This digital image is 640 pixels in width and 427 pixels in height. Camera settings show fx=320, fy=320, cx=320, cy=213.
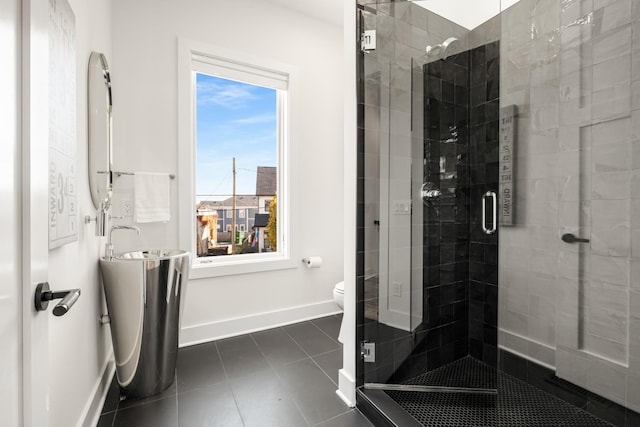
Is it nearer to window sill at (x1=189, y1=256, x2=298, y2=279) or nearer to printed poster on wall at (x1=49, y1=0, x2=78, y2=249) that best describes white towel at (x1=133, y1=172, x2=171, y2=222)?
window sill at (x1=189, y1=256, x2=298, y2=279)

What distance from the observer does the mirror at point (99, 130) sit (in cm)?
162

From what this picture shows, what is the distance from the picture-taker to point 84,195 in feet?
4.99

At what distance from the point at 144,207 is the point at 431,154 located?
1949 mm

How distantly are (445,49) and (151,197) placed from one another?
7.18 ft

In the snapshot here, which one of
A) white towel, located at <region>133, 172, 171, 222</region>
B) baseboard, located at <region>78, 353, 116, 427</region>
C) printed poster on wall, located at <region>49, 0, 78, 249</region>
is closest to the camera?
printed poster on wall, located at <region>49, 0, 78, 249</region>

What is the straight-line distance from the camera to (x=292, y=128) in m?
2.85

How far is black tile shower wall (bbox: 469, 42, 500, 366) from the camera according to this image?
2.00 m

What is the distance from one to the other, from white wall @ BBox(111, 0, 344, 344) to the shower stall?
1.24m

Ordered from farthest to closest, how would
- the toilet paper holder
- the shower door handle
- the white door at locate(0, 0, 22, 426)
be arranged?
the toilet paper holder → the shower door handle → the white door at locate(0, 0, 22, 426)

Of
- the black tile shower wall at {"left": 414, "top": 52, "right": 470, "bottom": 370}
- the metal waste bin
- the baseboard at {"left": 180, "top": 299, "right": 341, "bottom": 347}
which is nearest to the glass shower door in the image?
the black tile shower wall at {"left": 414, "top": 52, "right": 470, "bottom": 370}

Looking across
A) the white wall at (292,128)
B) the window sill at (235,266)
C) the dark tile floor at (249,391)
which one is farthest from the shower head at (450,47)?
the dark tile floor at (249,391)

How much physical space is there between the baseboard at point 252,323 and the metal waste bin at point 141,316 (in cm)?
62

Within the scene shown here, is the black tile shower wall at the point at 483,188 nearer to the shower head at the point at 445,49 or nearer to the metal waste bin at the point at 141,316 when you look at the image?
the shower head at the point at 445,49

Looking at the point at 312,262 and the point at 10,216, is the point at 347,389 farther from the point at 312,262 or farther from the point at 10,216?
the point at 10,216
